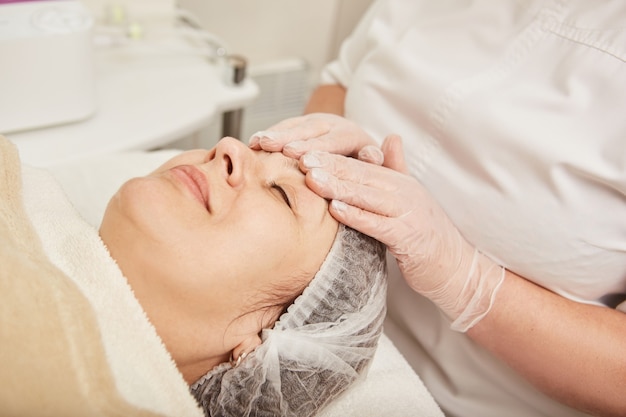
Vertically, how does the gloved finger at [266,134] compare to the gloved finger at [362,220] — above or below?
above

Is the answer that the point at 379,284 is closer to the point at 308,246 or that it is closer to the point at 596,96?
the point at 308,246

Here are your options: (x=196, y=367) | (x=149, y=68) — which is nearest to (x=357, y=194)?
(x=196, y=367)

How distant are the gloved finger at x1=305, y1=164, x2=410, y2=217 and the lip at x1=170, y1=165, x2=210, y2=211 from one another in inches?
6.5

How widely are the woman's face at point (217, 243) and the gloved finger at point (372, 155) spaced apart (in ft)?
0.53

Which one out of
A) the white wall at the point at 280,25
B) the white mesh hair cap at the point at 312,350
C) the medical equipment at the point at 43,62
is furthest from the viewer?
the white wall at the point at 280,25

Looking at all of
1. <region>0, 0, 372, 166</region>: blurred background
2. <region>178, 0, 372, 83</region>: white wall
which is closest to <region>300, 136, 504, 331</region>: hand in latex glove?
<region>0, 0, 372, 166</region>: blurred background

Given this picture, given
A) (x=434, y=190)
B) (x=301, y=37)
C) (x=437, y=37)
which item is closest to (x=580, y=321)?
(x=434, y=190)

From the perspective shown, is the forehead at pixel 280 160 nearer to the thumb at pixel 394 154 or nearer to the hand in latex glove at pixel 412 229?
the hand in latex glove at pixel 412 229

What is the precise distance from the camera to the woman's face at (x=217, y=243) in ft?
2.46

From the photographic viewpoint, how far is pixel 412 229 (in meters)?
0.86

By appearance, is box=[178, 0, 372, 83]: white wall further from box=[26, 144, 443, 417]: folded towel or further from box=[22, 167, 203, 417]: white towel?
box=[22, 167, 203, 417]: white towel

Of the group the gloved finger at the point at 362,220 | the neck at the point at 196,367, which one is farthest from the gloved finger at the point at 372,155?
the neck at the point at 196,367

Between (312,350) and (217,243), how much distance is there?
22 centimetres

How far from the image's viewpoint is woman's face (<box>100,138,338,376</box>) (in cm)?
75
